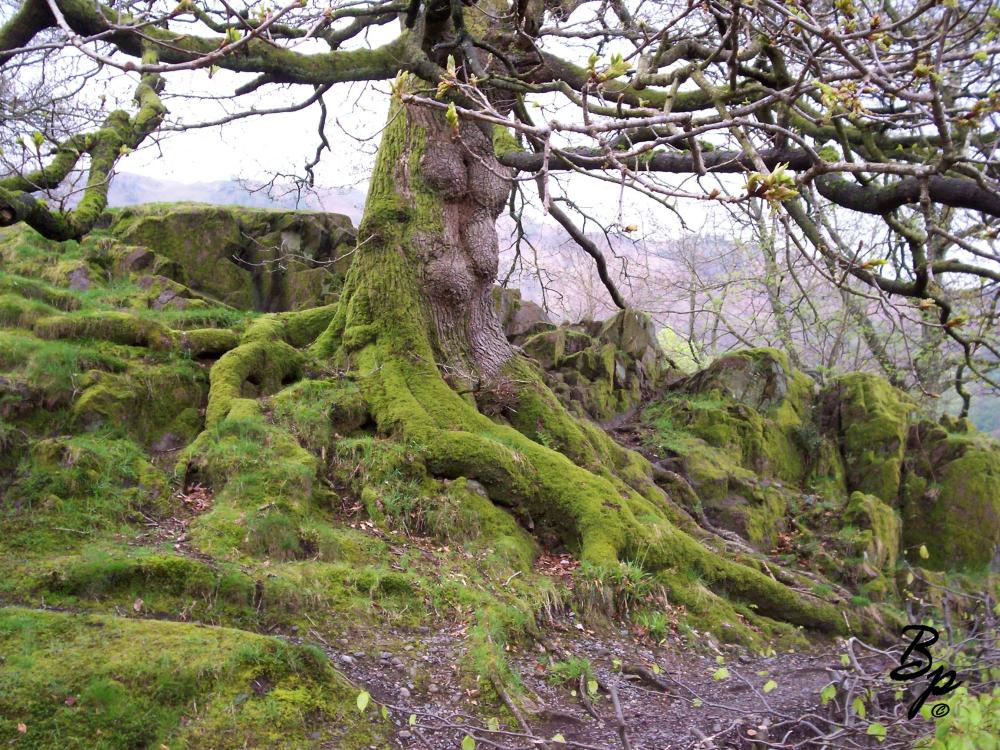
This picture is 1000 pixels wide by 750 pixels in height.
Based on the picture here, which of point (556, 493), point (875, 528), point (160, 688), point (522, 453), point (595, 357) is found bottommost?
point (160, 688)

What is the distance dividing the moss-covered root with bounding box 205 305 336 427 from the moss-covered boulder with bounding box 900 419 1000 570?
8.14m

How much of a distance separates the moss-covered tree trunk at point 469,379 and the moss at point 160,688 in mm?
2814

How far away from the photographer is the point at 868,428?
35.5 ft

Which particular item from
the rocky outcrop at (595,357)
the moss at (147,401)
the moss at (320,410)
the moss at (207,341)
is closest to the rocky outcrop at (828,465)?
the rocky outcrop at (595,357)

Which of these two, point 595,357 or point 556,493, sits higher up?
point 595,357

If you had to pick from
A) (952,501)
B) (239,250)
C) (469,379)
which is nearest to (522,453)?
(469,379)

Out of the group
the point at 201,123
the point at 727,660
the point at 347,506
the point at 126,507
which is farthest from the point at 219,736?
the point at 201,123

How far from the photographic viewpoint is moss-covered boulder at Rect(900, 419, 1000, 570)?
A: 10031 millimetres

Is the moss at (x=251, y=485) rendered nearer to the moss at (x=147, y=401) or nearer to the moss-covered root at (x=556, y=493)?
the moss at (x=147, y=401)

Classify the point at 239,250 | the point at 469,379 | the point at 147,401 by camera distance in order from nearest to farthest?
the point at 147,401
the point at 469,379
the point at 239,250

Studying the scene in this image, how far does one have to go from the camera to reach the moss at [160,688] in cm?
338

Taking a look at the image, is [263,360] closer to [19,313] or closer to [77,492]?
[19,313]

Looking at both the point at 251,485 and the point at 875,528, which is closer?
the point at 251,485

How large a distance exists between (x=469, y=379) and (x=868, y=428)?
641 cm
